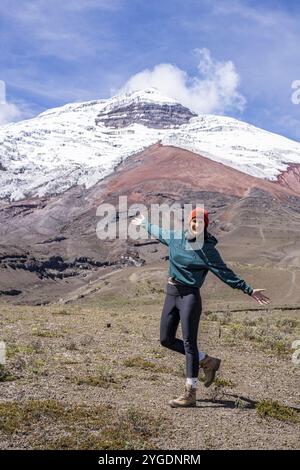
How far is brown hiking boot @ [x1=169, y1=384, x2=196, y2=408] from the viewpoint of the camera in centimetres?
670

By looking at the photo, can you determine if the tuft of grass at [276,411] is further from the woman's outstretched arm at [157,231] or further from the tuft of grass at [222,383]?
the woman's outstretched arm at [157,231]

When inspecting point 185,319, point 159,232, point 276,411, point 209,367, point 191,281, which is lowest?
point 276,411

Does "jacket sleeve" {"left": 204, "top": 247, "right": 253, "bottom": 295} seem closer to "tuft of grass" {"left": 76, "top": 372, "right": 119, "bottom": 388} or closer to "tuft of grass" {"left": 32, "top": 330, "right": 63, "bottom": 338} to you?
"tuft of grass" {"left": 76, "top": 372, "right": 119, "bottom": 388}

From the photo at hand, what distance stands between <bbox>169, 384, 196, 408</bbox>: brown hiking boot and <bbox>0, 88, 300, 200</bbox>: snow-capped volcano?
114515 millimetres

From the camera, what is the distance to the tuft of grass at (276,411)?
6738 mm

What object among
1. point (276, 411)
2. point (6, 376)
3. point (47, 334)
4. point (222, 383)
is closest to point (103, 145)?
point (47, 334)

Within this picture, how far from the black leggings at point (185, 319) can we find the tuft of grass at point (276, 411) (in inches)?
32.5

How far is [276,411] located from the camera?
22.6 ft

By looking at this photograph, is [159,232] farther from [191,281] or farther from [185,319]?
[185,319]

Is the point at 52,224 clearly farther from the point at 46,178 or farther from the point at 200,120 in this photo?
the point at 200,120

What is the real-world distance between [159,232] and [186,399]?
1930 millimetres

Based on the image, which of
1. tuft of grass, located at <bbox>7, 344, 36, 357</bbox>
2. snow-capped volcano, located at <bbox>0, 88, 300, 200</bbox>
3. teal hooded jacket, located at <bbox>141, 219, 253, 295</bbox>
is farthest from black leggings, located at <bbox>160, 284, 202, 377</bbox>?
snow-capped volcano, located at <bbox>0, 88, 300, 200</bbox>

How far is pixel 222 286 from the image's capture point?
48.3m
